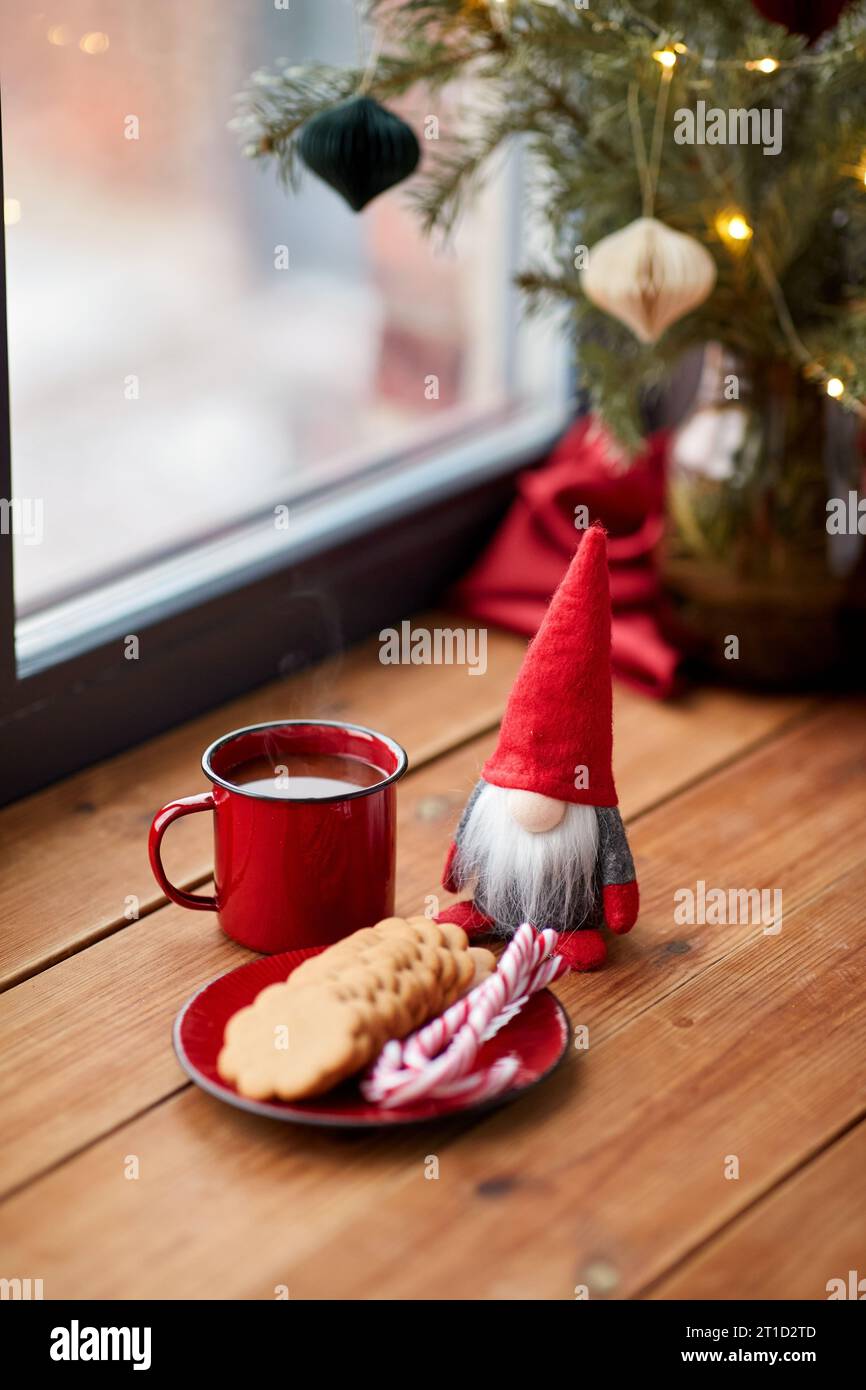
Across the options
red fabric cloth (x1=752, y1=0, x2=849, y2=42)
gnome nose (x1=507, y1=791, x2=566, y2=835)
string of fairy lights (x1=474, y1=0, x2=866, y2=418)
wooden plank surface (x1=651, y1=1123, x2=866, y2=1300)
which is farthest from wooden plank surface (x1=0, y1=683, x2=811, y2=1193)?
red fabric cloth (x1=752, y1=0, x2=849, y2=42)

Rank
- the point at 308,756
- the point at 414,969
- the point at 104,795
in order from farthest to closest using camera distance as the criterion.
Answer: the point at 104,795
the point at 308,756
the point at 414,969

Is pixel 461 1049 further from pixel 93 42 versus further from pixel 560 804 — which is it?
pixel 93 42

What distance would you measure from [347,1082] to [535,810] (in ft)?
0.54

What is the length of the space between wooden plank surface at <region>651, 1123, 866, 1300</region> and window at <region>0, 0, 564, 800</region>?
508 millimetres

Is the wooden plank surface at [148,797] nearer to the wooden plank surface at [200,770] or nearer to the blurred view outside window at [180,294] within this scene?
the wooden plank surface at [200,770]

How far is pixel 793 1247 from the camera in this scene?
0.61 metres

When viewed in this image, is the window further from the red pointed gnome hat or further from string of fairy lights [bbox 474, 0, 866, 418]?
the red pointed gnome hat

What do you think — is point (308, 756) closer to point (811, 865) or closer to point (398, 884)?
point (398, 884)

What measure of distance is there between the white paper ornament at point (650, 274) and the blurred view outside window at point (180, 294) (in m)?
0.20

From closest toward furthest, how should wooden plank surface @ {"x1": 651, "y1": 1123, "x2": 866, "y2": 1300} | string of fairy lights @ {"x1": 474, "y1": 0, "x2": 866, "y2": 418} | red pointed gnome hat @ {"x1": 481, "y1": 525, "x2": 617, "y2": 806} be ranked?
wooden plank surface @ {"x1": 651, "y1": 1123, "x2": 866, "y2": 1300}, red pointed gnome hat @ {"x1": 481, "y1": 525, "x2": 617, "y2": 806}, string of fairy lights @ {"x1": 474, "y1": 0, "x2": 866, "y2": 418}

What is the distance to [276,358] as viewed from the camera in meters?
1.13

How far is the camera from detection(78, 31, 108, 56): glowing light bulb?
36.1 inches
